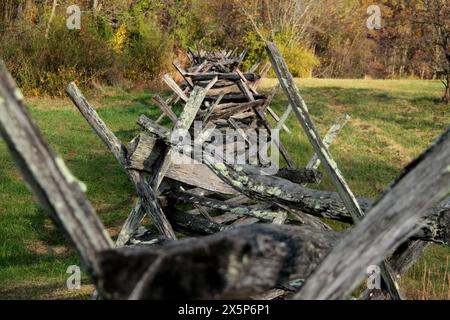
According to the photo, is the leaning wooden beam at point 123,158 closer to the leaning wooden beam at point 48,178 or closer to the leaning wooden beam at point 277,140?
the leaning wooden beam at point 48,178

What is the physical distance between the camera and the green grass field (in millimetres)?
5527

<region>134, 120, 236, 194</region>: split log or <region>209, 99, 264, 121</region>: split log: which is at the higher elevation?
<region>134, 120, 236, 194</region>: split log

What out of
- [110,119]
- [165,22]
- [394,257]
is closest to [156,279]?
[394,257]

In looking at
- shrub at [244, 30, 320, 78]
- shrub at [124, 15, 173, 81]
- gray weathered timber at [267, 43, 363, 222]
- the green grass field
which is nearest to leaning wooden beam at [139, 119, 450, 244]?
gray weathered timber at [267, 43, 363, 222]

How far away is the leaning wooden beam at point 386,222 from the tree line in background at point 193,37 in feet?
47.1

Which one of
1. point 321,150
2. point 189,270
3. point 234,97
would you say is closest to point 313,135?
point 321,150

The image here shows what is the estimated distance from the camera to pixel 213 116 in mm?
10289

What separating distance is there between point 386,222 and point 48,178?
3.05 ft

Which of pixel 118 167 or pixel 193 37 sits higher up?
pixel 118 167

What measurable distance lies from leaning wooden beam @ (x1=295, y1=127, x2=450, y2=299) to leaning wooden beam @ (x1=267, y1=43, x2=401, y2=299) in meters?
1.12

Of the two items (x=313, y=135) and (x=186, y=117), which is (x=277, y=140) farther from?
(x=313, y=135)

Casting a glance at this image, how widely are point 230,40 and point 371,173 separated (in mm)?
22702

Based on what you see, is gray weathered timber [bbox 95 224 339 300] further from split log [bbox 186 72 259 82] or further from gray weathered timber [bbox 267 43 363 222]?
split log [bbox 186 72 259 82]

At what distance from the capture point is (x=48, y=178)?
1.44 metres
